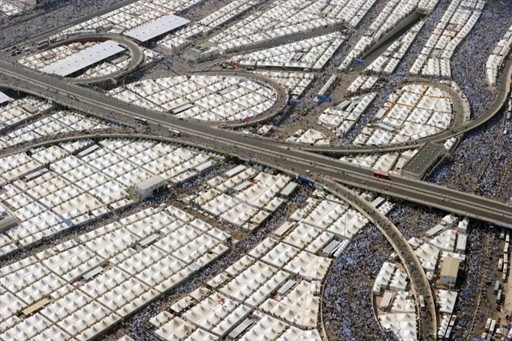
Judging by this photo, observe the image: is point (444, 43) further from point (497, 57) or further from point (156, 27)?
point (156, 27)

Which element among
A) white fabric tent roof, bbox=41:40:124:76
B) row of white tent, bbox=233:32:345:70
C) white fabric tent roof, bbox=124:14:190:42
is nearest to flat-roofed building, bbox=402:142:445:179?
row of white tent, bbox=233:32:345:70

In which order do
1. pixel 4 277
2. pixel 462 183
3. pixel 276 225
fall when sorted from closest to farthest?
pixel 4 277, pixel 276 225, pixel 462 183

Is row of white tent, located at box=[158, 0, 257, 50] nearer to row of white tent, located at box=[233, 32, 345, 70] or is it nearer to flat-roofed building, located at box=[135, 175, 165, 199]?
row of white tent, located at box=[233, 32, 345, 70]

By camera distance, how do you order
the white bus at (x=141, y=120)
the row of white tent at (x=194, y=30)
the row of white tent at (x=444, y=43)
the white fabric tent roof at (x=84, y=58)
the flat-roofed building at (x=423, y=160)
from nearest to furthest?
the flat-roofed building at (x=423, y=160) < the white bus at (x=141, y=120) < the row of white tent at (x=444, y=43) < the white fabric tent roof at (x=84, y=58) < the row of white tent at (x=194, y=30)

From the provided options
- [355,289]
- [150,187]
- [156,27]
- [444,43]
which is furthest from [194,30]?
[355,289]

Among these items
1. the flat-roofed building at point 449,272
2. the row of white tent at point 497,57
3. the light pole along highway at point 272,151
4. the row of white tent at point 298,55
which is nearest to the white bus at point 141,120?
the light pole along highway at point 272,151

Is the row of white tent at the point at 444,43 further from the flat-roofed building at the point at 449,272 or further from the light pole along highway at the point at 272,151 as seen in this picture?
the flat-roofed building at the point at 449,272

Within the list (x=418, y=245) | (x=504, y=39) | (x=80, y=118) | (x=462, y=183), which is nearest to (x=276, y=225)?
(x=418, y=245)

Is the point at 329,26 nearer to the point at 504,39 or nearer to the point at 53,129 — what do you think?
the point at 504,39
